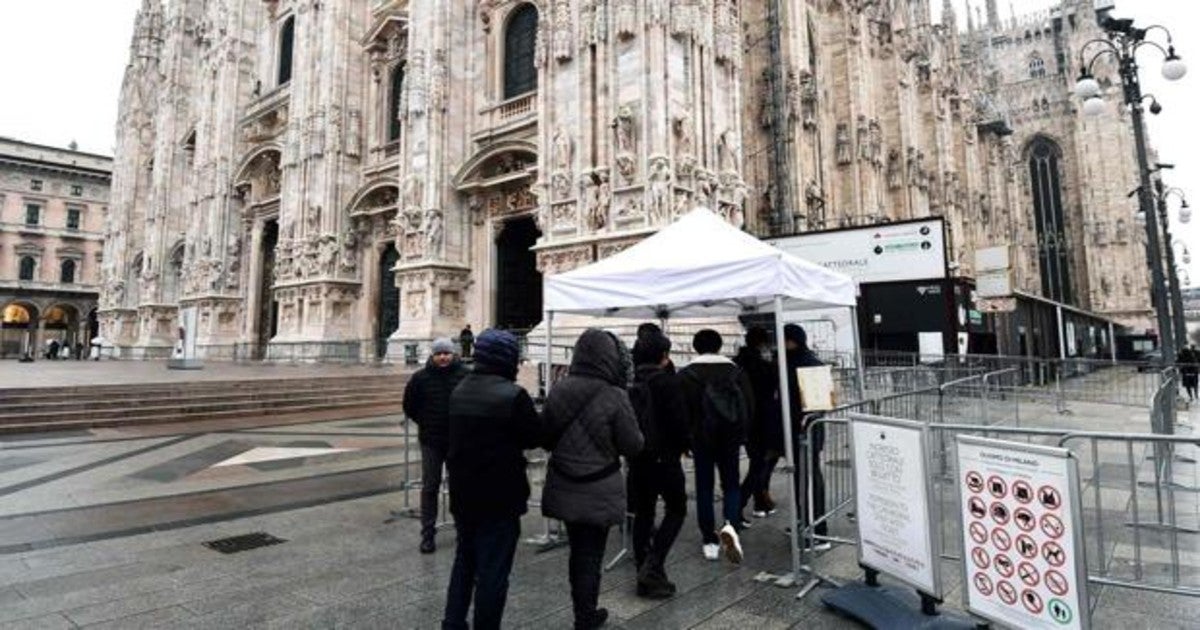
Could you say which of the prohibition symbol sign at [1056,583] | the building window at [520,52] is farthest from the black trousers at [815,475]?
the building window at [520,52]

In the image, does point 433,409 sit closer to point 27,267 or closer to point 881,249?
point 881,249

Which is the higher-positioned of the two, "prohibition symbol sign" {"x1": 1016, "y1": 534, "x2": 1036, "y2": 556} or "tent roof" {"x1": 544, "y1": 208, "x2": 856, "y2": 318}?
"tent roof" {"x1": 544, "y1": 208, "x2": 856, "y2": 318}

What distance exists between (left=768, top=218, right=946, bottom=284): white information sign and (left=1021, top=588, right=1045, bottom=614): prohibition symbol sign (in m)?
12.4

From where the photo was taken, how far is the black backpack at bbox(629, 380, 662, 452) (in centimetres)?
424

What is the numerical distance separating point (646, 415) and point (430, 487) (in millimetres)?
2031

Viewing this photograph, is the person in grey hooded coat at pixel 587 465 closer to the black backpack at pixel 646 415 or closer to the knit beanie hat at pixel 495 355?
the knit beanie hat at pixel 495 355

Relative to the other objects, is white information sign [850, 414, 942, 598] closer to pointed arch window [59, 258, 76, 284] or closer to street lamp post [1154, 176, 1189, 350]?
street lamp post [1154, 176, 1189, 350]

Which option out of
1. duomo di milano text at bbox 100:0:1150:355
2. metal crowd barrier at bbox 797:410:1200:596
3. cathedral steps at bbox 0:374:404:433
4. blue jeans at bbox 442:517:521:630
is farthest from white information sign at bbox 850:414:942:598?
duomo di milano text at bbox 100:0:1150:355

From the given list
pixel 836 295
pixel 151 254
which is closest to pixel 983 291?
pixel 836 295

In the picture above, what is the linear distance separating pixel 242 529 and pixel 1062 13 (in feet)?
232

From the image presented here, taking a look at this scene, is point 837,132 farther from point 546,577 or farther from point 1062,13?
point 1062,13

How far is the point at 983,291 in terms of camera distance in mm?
19266

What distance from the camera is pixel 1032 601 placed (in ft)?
10.2

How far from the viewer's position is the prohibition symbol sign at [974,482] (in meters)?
3.35
